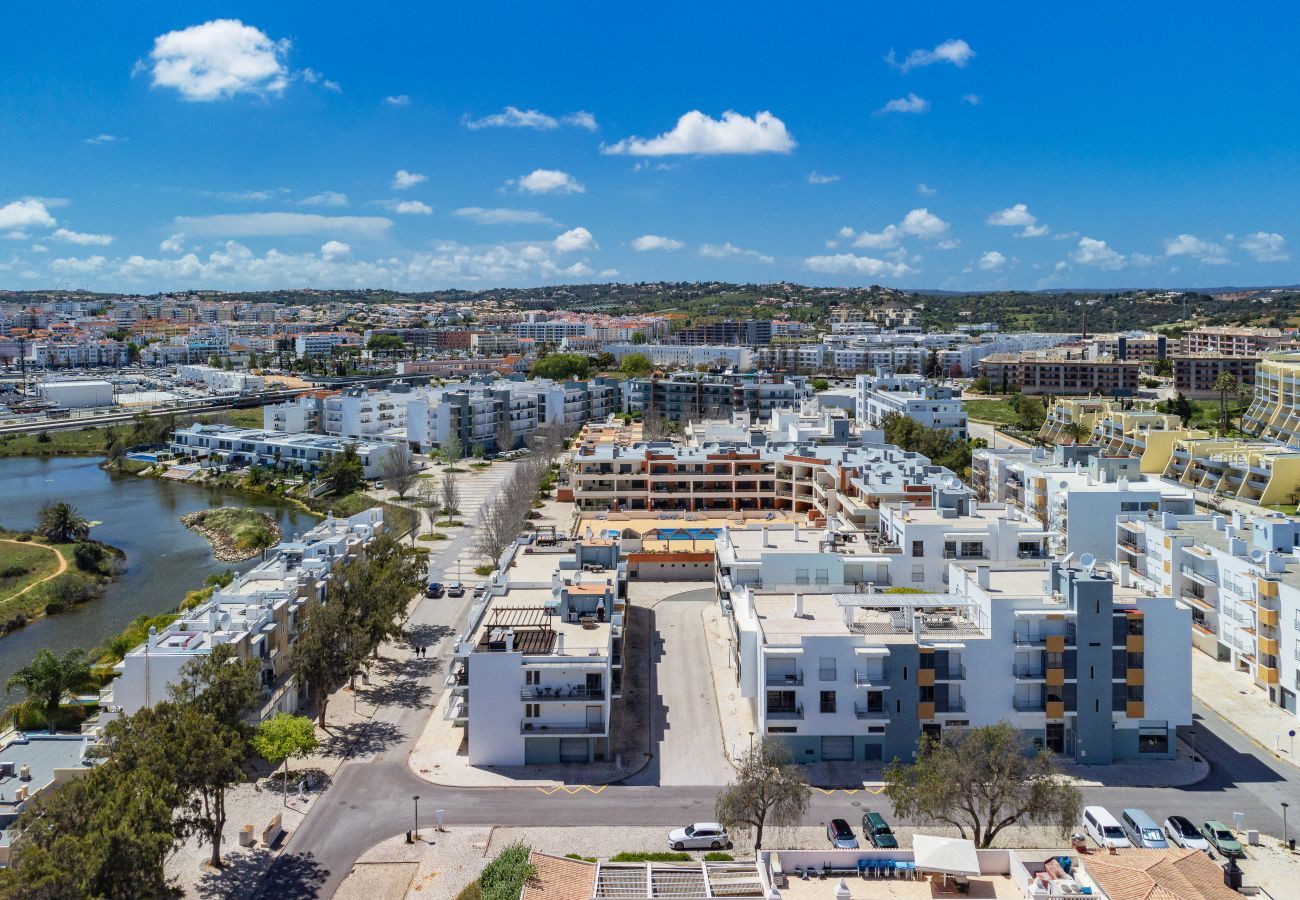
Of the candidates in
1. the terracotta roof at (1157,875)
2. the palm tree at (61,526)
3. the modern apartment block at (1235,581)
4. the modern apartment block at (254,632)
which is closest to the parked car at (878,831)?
the terracotta roof at (1157,875)

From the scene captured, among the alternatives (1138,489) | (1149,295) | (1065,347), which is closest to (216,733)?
(1138,489)

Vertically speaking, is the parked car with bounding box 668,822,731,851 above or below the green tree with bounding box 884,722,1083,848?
below

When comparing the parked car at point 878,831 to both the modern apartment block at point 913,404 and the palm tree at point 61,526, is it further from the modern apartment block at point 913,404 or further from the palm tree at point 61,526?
the modern apartment block at point 913,404

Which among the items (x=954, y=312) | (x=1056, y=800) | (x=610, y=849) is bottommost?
(x=610, y=849)

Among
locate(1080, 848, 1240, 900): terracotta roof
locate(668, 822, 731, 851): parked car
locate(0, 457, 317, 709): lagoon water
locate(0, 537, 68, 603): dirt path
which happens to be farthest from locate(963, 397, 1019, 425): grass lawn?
locate(1080, 848, 1240, 900): terracotta roof

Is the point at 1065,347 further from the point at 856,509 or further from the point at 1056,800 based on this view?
the point at 1056,800

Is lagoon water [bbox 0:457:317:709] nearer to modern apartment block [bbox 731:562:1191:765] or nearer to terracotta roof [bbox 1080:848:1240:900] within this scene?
modern apartment block [bbox 731:562:1191:765]
